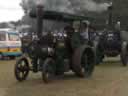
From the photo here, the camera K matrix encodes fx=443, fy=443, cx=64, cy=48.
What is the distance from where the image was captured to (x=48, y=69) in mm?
11812

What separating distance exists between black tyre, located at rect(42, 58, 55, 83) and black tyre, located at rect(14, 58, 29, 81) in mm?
749

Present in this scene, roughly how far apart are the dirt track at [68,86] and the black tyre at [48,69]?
20 centimetres

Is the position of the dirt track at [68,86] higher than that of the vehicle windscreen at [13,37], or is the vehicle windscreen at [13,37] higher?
the vehicle windscreen at [13,37]

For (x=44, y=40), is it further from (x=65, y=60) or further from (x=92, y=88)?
(x=92, y=88)

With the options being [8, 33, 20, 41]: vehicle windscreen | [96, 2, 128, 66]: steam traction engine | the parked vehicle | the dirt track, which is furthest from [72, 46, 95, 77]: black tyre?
[8, 33, 20, 41]: vehicle windscreen

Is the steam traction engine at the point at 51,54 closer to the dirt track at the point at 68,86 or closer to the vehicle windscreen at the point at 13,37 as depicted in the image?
the dirt track at the point at 68,86

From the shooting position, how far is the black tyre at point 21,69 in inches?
481

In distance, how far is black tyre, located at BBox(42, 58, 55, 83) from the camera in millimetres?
11602

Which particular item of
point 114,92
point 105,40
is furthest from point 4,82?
point 105,40

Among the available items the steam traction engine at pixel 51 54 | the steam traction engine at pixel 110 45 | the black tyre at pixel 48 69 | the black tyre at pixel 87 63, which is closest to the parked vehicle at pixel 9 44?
the steam traction engine at pixel 110 45

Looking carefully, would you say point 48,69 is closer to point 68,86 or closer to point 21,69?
point 68,86

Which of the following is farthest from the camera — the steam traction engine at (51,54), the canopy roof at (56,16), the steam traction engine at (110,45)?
the steam traction engine at (110,45)

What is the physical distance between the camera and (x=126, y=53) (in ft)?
59.9

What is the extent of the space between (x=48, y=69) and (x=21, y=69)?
0.92 m
